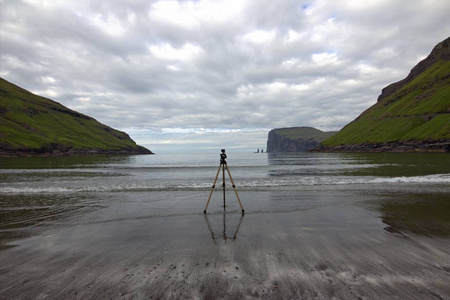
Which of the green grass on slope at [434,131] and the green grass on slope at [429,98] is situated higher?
the green grass on slope at [429,98]

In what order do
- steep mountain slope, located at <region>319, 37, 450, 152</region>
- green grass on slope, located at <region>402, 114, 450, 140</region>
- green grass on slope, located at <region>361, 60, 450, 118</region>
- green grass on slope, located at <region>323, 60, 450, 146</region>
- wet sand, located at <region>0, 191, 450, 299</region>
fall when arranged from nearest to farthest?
1. wet sand, located at <region>0, 191, 450, 299</region>
2. green grass on slope, located at <region>402, 114, 450, 140</region>
3. steep mountain slope, located at <region>319, 37, 450, 152</region>
4. green grass on slope, located at <region>323, 60, 450, 146</region>
5. green grass on slope, located at <region>361, 60, 450, 118</region>

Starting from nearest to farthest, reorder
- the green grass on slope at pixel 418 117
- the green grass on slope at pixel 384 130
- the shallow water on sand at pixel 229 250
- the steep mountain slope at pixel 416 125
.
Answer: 1. the shallow water on sand at pixel 229 250
2. the steep mountain slope at pixel 416 125
3. the green grass on slope at pixel 418 117
4. the green grass on slope at pixel 384 130

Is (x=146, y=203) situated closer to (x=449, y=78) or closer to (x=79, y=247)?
(x=79, y=247)

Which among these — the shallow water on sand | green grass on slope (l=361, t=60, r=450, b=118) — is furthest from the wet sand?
green grass on slope (l=361, t=60, r=450, b=118)

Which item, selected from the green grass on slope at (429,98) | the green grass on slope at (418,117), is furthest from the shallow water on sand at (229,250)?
the green grass on slope at (429,98)

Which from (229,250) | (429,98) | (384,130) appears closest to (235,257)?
(229,250)

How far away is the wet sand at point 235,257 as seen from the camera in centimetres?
548

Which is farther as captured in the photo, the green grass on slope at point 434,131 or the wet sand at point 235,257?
the green grass on slope at point 434,131

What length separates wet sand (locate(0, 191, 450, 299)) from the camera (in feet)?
18.0

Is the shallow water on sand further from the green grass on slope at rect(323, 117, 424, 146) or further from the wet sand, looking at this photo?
the green grass on slope at rect(323, 117, 424, 146)

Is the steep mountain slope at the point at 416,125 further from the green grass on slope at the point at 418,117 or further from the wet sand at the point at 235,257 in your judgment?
the wet sand at the point at 235,257

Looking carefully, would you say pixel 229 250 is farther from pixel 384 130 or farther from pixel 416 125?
pixel 384 130

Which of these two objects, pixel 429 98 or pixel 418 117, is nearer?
pixel 418 117

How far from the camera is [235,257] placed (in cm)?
743
